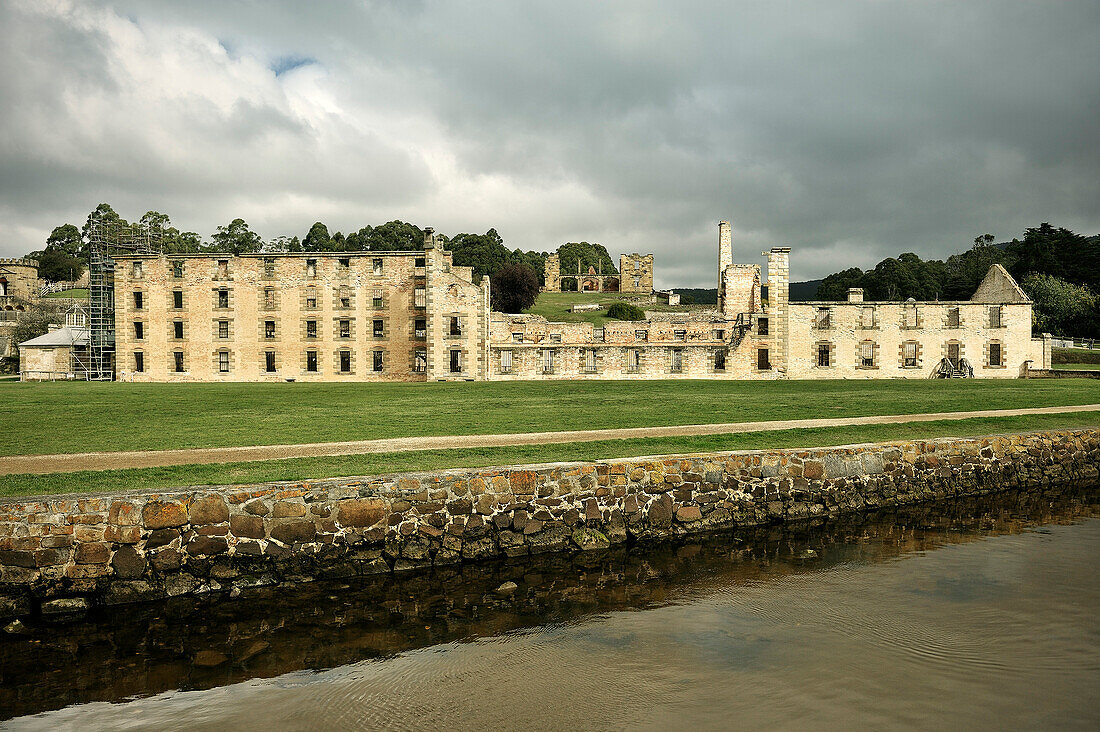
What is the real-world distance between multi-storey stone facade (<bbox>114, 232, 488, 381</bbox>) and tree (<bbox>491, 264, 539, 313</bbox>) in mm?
27343

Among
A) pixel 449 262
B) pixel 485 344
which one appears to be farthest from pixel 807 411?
pixel 449 262

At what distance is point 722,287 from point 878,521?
4767cm

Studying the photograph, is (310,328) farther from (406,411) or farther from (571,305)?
(571,305)

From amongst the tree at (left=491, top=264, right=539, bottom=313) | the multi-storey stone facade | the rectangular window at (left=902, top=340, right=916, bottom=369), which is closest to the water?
the rectangular window at (left=902, top=340, right=916, bottom=369)

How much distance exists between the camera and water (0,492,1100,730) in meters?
6.59

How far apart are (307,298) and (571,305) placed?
131 feet

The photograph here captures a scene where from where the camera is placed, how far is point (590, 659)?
7762mm

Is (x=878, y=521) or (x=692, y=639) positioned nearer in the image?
(x=692, y=639)

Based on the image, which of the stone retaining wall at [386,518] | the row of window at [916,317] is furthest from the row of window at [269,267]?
the stone retaining wall at [386,518]

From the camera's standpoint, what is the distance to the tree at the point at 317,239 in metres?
102


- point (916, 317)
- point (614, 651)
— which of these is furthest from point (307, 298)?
point (614, 651)

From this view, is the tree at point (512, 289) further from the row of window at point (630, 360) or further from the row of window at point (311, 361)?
the row of window at point (630, 360)

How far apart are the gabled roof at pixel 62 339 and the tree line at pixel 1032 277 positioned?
8504 centimetres

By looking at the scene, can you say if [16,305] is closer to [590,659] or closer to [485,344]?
[485,344]
